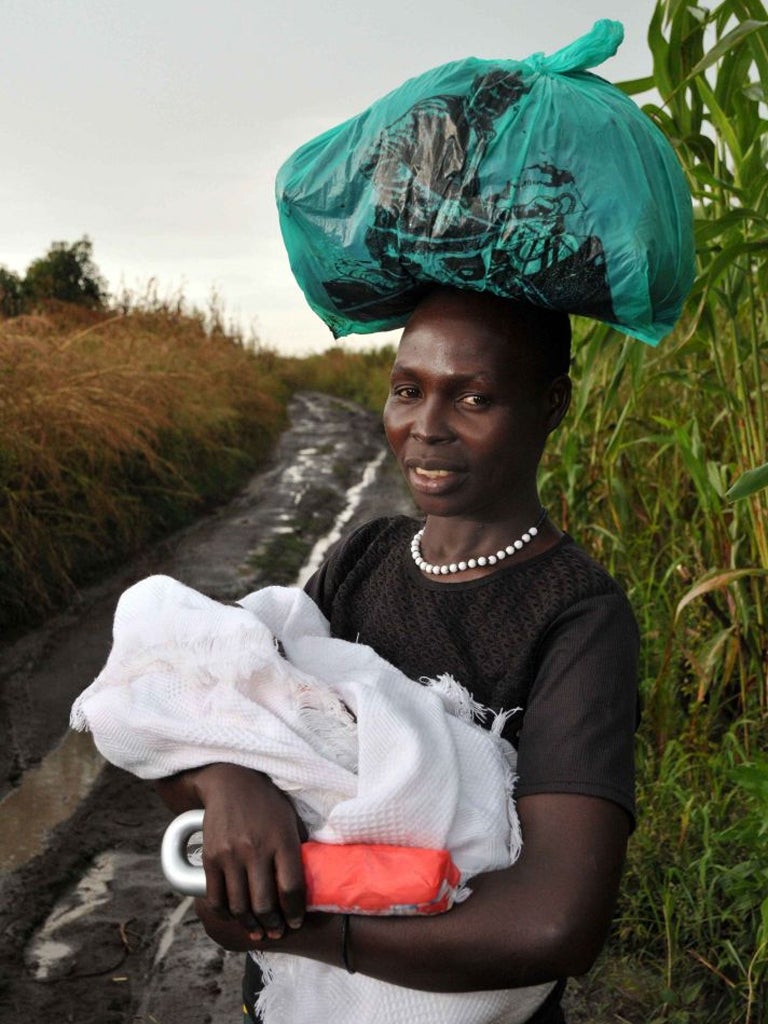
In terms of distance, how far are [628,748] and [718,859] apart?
69.8 inches

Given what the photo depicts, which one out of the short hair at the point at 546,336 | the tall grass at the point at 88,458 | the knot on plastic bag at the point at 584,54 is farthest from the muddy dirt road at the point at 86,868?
the knot on plastic bag at the point at 584,54

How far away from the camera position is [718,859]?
8.84 feet

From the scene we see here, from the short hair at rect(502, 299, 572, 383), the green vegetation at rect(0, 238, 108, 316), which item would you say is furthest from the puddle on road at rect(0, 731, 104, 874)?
the green vegetation at rect(0, 238, 108, 316)

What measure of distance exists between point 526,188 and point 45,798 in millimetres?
3228

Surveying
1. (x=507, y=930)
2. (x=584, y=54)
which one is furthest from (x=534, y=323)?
(x=507, y=930)

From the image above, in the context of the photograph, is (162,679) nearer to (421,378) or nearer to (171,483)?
(421,378)

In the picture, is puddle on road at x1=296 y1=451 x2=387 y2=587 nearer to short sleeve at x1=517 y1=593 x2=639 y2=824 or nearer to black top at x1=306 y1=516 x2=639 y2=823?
black top at x1=306 y1=516 x2=639 y2=823

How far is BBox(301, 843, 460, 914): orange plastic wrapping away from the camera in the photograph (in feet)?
3.22

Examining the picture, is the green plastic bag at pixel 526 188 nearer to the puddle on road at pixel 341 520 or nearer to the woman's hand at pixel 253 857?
the woman's hand at pixel 253 857

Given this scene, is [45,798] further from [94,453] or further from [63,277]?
[63,277]

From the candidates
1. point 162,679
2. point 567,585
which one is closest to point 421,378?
point 567,585

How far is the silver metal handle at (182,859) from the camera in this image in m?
1.04

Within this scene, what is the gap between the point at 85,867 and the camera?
10.8 ft

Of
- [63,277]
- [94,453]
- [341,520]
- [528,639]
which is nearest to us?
[528,639]
